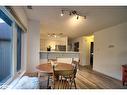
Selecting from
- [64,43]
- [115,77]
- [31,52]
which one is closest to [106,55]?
[115,77]

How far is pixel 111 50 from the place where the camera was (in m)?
5.45

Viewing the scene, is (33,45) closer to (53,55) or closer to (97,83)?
(53,55)

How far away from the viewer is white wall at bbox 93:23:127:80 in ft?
15.5

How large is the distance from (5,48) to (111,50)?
436 centimetres

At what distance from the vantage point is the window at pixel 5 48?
89.1 inches

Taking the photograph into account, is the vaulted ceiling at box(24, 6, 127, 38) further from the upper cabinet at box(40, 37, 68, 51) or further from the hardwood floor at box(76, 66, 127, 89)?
the upper cabinet at box(40, 37, 68, 51)

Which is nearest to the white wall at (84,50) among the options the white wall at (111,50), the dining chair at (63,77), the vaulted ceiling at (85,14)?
the white wall at (111,50)

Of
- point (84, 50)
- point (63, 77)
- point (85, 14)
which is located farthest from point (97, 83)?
point (84, 50)

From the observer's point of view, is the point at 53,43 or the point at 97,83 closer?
the point at 97,83

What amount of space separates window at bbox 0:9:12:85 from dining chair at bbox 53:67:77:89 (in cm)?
96

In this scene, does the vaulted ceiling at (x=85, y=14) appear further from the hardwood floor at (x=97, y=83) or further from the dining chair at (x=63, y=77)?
the hardwood floor at (x=97, y=83)

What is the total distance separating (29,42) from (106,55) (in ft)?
11.3

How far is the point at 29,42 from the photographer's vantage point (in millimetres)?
4691

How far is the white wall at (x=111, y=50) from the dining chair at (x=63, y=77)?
283cm
